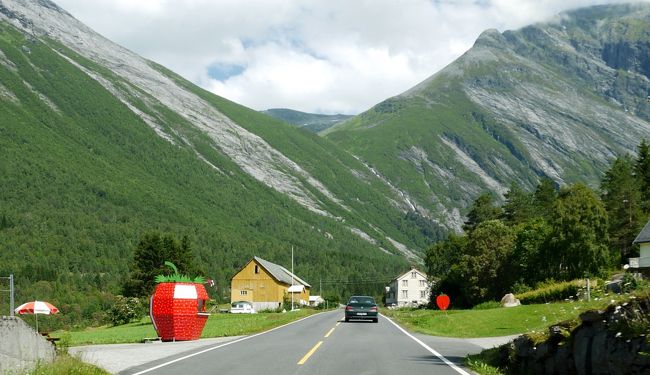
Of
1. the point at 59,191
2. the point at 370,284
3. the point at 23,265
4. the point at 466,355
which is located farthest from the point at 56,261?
the point at 466,355

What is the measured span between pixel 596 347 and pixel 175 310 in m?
20.1

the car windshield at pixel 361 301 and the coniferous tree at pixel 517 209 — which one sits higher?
the coniferous tree at pixel 517 209

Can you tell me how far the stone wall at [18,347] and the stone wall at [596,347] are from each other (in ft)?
32.1

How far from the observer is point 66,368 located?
1366cm

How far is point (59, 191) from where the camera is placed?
19662cm

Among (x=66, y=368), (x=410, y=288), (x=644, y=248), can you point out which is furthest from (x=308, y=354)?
(x=410, y=288)

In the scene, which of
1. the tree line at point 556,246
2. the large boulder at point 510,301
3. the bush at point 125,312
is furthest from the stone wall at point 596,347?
the bush at point 125,312

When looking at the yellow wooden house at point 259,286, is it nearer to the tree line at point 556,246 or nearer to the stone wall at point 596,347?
the tree line at point 556,246

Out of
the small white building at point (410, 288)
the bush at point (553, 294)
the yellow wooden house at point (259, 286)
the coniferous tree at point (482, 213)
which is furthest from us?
the small white building at point (410, 288)

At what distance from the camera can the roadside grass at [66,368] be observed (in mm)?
13219

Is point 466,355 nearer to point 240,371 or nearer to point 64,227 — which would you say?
point 240,371

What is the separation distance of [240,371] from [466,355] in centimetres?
670

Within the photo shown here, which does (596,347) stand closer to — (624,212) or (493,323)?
(493,323)

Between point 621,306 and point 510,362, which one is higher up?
point 621,306
